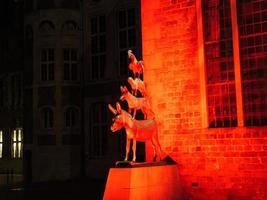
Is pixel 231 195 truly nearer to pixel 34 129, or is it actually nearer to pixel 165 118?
pixel 165 118

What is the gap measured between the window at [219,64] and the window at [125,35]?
38.6 feet

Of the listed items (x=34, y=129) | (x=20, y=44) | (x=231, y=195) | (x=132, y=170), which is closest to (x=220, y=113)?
(x=231, y=195)

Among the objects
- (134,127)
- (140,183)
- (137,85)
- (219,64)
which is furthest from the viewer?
(219,64)

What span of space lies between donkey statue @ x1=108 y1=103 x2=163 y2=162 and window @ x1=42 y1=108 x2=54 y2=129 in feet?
44.4

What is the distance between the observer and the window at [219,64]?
1130 centimetres

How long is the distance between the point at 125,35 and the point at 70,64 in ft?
12.9

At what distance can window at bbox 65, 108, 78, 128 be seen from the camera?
79.2 feet

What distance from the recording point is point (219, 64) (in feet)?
37.7

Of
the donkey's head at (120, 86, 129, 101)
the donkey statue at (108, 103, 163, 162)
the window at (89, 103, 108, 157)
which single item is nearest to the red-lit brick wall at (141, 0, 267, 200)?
the donkey statue at (108, 103, 163, 162)

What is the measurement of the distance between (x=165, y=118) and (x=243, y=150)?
250 cm

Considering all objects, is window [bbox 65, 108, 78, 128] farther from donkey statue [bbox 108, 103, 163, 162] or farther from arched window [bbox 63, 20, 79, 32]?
donkey statue [bbox 108, 103, 163, 162]

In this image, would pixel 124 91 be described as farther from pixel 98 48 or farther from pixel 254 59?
pixel 98 48

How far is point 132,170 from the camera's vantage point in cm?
1008

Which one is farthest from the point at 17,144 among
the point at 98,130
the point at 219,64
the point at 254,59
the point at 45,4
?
the point at 254,59
